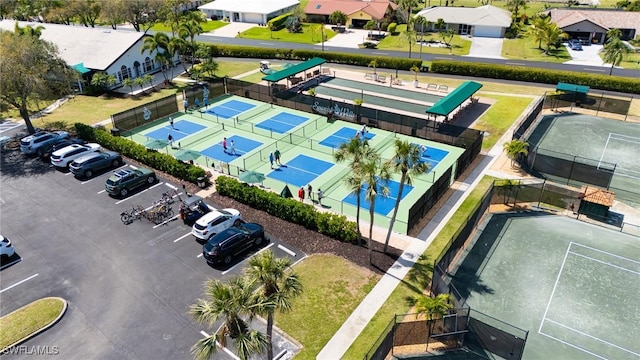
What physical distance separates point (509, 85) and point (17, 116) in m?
59.6

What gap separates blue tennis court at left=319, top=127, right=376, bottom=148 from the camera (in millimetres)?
40969

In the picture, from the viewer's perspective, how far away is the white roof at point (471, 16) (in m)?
78.9

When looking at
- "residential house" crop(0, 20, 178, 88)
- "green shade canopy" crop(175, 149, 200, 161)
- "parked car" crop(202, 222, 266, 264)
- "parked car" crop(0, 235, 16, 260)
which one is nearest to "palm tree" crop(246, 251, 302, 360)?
"parked car" crop(202, 222, 266, 264)

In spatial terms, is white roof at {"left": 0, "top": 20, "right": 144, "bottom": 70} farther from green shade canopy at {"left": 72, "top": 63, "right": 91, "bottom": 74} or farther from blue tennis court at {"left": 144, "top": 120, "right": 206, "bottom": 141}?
blue tennis court at {"left": 144, "top": 120, "right": 206, "bottom": 141}

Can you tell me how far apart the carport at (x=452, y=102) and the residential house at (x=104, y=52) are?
39.6 m

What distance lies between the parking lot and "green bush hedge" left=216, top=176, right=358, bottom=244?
2406 mm

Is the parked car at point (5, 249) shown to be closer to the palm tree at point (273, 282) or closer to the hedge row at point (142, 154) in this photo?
the hedge row at point (142, 154)

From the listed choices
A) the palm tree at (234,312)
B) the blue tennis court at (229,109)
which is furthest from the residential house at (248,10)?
the palm tree at (234,312)

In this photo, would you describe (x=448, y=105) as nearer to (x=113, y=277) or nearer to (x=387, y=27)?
(x=113, y=277)

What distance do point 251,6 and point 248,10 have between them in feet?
6.83

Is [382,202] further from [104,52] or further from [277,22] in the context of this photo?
[277,22]

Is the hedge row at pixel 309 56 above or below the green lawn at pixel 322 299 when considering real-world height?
above

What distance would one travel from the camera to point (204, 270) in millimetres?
25734

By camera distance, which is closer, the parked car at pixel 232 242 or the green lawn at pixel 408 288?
the green lawn at pixel 408 288
